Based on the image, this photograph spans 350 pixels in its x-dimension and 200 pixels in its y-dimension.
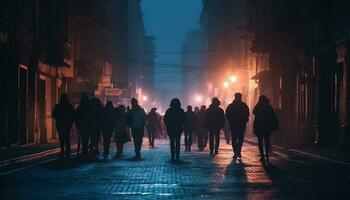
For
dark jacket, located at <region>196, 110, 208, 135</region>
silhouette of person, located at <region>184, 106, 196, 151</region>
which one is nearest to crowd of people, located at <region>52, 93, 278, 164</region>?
silhouette of person, located at <region>184, 106, 196, 151</region>

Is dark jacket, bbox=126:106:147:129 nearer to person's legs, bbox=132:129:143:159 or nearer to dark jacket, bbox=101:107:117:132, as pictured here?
person's legs, bbox=132:129:143:159

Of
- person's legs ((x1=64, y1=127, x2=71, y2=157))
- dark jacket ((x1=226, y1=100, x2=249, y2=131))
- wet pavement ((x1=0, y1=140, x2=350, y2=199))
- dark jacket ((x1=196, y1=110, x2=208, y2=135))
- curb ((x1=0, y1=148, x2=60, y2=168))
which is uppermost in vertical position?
dark jacket ((x1=226, y1=100, x2=249, y2=131))

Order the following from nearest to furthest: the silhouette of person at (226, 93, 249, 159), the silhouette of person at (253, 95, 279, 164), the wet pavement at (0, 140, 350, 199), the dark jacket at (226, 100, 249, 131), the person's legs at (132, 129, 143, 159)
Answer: the wet pavement at (0, 140, 350, 199) → the silhouette of person at (253, 95, 279, 164) → the silhouette of person at (226, 93, 249, 159) → the dark jacket at (226, 100, 249, 131) → the person's legs at (132, 129, 143, 159)

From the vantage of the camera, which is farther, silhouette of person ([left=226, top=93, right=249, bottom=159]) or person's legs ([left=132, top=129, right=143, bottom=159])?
person's legs ([left=132, top=129, right=143, bottom=159])

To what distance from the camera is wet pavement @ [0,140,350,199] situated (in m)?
11.8

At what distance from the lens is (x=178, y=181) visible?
46.1ft

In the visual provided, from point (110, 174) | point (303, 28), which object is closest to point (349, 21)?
point (303, 28)

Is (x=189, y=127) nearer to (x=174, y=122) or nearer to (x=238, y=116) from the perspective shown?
(x=238, y=116)

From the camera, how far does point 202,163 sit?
63.9 ft

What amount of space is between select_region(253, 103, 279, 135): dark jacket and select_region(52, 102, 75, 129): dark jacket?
5004 mm

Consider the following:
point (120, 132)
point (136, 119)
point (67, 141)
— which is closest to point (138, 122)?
point (136, 119)

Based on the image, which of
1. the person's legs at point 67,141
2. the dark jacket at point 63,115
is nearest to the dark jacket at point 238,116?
the dark jacket at point 63,115

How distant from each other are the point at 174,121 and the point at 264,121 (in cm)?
291

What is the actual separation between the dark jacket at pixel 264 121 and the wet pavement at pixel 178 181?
867 millimetres
